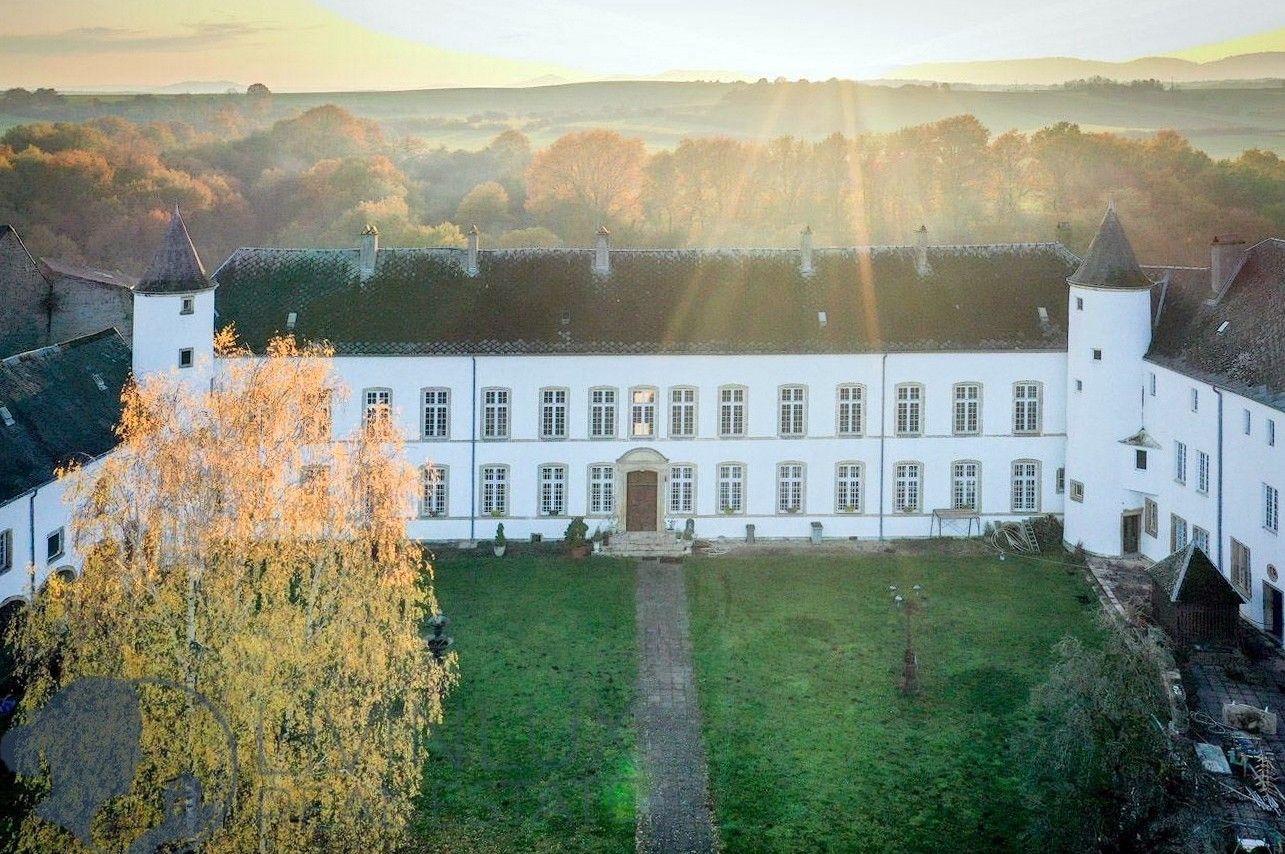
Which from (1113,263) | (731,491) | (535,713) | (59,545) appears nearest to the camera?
(535,713)

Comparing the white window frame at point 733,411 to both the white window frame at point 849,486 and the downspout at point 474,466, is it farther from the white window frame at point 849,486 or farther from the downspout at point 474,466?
the downspout at point 474,466

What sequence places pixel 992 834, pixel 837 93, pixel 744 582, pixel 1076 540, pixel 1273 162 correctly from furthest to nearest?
pixel 837 93, pixel 1273 162, pixel 1076 540, pixel 744 582, pixel 992 834

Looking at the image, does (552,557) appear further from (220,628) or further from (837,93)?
(837,93)

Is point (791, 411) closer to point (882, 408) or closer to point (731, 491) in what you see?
point (882, 408)

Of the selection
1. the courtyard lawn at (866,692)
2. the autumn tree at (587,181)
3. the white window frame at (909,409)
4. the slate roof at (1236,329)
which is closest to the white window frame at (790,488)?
the courtyard lawn at (866,692)

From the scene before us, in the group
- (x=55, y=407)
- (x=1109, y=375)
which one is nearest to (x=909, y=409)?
(x=1109, y=375)

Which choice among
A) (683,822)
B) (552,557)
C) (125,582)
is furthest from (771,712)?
(125,582)

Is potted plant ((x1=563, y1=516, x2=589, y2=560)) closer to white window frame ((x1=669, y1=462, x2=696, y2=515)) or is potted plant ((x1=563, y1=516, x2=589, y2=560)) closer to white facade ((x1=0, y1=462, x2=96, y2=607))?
white window frame ((x1=669, y1=462, x2=696, y2=515))
